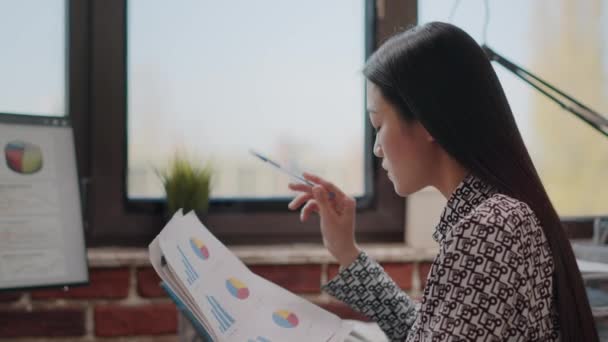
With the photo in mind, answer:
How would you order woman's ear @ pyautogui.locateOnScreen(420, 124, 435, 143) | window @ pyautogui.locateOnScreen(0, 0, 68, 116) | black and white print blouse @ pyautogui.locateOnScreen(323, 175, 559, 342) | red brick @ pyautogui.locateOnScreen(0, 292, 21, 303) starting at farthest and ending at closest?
window @ pyautogui.locateOnScreen(0, 0, 68, 116) → red brick @ pyautogui.locateOnScreen(0, 292, 21, 303) → woman's ear @ pyautogui.locateOnScreen(420, 124, 435, 143) → black and white print blouse @ pyautogui.locateOnScreen(323, 175, 559, 342)

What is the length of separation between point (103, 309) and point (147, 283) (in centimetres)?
9

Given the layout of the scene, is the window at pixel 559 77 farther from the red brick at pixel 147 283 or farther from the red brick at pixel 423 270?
the red brick at pixel 147 283

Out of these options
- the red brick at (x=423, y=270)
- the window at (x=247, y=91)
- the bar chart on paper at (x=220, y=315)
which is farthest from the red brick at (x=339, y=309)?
the bar chart on paper at (x=220, y=315)

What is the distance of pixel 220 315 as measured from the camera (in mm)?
716

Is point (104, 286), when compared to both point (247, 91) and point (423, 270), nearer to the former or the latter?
point (247, 91)

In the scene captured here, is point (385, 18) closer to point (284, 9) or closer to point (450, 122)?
point (284, 9)

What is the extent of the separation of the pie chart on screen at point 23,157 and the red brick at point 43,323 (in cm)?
30

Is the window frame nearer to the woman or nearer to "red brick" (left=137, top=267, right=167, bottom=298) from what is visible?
"red brick" (left=137, top=267, right=167, bottom=298)

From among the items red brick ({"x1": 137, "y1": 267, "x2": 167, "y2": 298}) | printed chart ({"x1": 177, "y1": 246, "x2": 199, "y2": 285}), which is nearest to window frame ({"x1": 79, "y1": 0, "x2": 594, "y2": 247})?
red brick ({"x1": 137, "y1": 267, "x2": 167, "y2": 298})

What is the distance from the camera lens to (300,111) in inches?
51.7

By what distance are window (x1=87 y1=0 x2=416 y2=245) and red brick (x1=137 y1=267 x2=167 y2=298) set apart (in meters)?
0.12

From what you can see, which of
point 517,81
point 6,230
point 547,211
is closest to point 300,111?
point 517,81

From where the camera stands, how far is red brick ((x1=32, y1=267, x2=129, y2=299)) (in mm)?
1098

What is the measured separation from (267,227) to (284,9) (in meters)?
0.48
